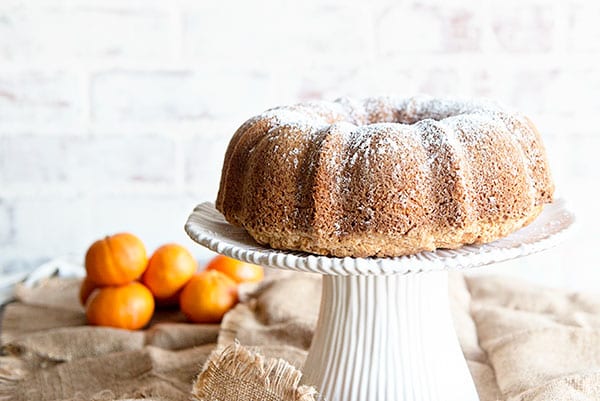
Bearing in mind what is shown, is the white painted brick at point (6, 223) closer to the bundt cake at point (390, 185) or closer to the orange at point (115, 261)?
the orange at point (115, 261)

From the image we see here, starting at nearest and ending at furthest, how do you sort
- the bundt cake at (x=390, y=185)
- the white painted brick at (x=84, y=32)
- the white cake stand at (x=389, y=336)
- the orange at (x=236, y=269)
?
the bundt cake at (x=390, y=185)
the white cake stand at (x=389, y=336)
the orange at (x=236, y=269)
the white painted brick at (x=84, y=32)

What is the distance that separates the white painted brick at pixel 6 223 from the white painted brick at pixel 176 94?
0.34 metres

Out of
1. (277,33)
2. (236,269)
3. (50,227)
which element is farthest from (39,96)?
(236,269)

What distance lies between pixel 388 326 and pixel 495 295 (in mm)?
623

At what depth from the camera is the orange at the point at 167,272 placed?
159 centimetres

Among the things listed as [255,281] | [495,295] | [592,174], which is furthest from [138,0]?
[592,174]

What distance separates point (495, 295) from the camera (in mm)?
1658

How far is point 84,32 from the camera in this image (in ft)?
6.53

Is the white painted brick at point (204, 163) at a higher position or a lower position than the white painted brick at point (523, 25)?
lower

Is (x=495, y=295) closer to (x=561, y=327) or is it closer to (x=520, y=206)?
(x=561, y=327)

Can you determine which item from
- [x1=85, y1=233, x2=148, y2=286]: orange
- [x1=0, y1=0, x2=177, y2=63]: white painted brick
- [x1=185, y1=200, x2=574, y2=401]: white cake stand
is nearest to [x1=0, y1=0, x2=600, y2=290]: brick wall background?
[x1=0, y1=0, x2=177, y2=63]: white painted brick

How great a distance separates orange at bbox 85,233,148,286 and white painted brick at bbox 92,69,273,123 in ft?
1.74

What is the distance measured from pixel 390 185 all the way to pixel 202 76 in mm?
1149

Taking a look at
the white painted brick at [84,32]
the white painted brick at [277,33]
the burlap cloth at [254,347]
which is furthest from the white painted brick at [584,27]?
the white painted brick at [84,32]
